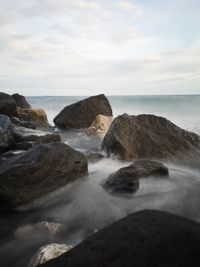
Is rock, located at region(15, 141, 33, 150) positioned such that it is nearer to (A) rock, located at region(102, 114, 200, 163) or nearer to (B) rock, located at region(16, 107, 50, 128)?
(A) rock, located at region(102, 114, 200, 163)

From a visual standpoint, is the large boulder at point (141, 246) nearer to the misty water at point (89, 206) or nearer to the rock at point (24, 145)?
the misty water at point (89, 206)

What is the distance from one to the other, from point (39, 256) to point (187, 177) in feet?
11.4

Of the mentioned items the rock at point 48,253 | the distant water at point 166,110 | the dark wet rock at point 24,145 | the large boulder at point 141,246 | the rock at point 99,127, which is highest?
the large boulder at point 141,246

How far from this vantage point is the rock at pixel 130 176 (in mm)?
4625

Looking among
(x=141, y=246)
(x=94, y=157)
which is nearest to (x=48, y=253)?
(x=141, y=246)

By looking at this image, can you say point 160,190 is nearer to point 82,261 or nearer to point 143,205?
point 143,205

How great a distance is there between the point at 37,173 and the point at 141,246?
2.87m

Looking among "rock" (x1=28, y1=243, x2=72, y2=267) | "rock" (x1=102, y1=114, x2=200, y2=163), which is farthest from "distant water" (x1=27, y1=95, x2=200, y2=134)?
"rock" (x1=28, y1=243, x2=72, y2=267)

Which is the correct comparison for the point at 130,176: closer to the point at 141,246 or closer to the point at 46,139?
the point at 141,246

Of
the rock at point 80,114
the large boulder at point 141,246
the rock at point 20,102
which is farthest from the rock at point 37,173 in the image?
the rock at point 20,102

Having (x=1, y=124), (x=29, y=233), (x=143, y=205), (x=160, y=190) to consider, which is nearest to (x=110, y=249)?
(x=29, y=233)

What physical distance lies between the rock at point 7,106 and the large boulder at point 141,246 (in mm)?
10305

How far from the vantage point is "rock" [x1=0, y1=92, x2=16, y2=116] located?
11.6m

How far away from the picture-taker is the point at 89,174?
5371 mm
